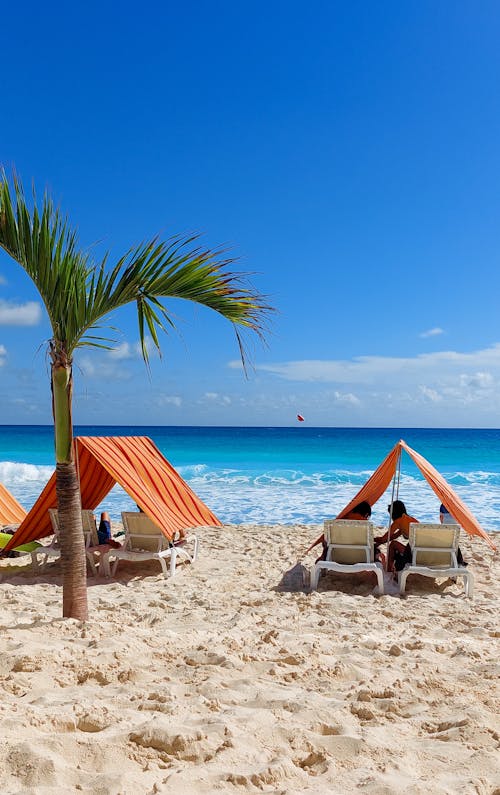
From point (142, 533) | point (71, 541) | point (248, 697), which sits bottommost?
point (248, 697)

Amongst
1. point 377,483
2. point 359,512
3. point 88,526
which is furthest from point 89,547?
point 377,483

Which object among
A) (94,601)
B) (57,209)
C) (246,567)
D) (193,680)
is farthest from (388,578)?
(57,209)

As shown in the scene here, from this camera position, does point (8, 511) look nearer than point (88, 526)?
No

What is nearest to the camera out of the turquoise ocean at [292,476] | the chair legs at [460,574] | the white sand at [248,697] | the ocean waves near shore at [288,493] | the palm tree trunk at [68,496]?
the white sand at [248,697]

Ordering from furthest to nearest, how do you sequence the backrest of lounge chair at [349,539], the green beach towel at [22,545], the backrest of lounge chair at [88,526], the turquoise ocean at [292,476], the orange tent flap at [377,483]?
the turquoise ocean at [292,476]
the orange tent flap at [377,483]
the backrest of lounge chair at [88,526]
the green beach towel at [22,545]
the backrest of lounge chair at [349,539]

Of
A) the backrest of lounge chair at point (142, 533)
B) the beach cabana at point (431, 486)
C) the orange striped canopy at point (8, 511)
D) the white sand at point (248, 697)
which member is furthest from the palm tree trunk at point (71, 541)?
the orange striped canopy at point (8, 511)

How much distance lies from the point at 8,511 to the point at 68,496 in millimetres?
5973

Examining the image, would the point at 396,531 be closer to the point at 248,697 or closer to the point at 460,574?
the point at 460,574

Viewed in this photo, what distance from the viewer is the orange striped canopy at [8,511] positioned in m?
9.66

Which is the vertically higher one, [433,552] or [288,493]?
[433,552]

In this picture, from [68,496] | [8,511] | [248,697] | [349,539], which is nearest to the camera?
[248,697]

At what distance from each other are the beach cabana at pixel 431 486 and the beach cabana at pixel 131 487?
1.98 meters

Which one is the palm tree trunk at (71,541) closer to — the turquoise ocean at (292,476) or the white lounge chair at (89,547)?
the white lounge chair at (89,547)

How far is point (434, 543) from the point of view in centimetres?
666
